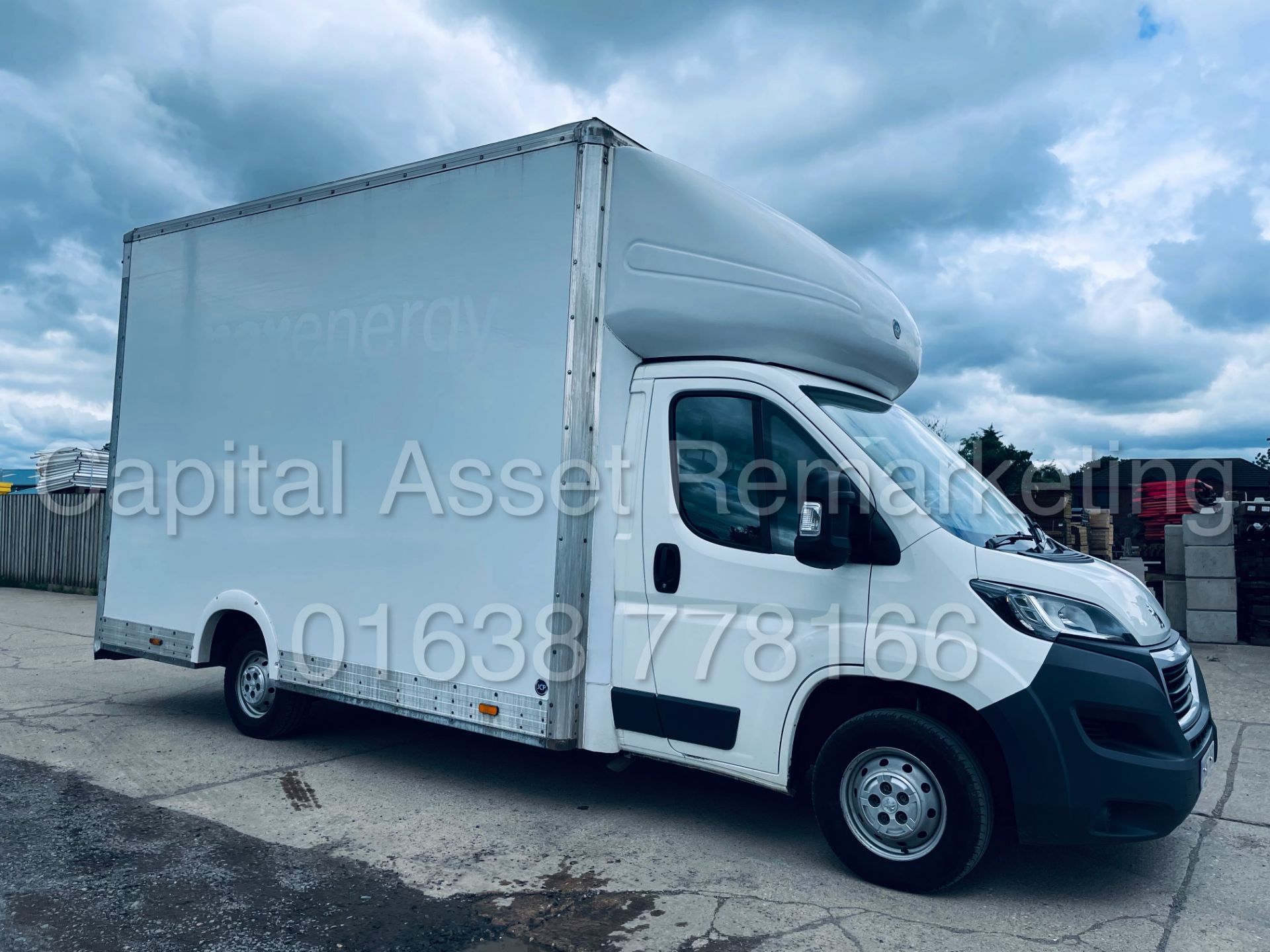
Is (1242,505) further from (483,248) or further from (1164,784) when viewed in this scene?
(483,248)

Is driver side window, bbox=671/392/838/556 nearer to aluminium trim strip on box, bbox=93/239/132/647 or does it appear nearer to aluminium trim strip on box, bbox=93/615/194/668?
aluminium trim strip on box, bbox=93/615/194/668

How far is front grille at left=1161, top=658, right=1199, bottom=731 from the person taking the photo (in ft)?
12.9

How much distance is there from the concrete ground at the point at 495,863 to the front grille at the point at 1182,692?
2.66ft

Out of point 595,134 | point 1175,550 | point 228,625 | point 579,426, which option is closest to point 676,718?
point 579,426

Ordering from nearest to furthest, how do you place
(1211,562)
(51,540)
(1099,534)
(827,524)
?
1. (827,524)
2. (1211,562)
3. (1099,534)
4. (51,540)

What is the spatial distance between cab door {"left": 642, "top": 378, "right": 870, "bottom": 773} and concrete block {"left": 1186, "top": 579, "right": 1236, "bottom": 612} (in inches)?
356

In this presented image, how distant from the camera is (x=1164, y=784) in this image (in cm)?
377

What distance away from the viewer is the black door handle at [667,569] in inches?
184

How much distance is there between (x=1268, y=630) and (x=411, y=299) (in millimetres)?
10768

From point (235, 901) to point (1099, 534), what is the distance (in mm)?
12166

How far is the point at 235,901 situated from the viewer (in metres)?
4.01

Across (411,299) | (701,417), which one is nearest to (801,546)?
(701,417)

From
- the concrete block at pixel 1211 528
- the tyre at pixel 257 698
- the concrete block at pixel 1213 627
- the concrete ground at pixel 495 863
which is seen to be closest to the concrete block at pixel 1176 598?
the concrete block at pixel 1213 627

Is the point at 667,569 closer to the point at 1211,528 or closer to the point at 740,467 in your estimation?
the point at 740,467
